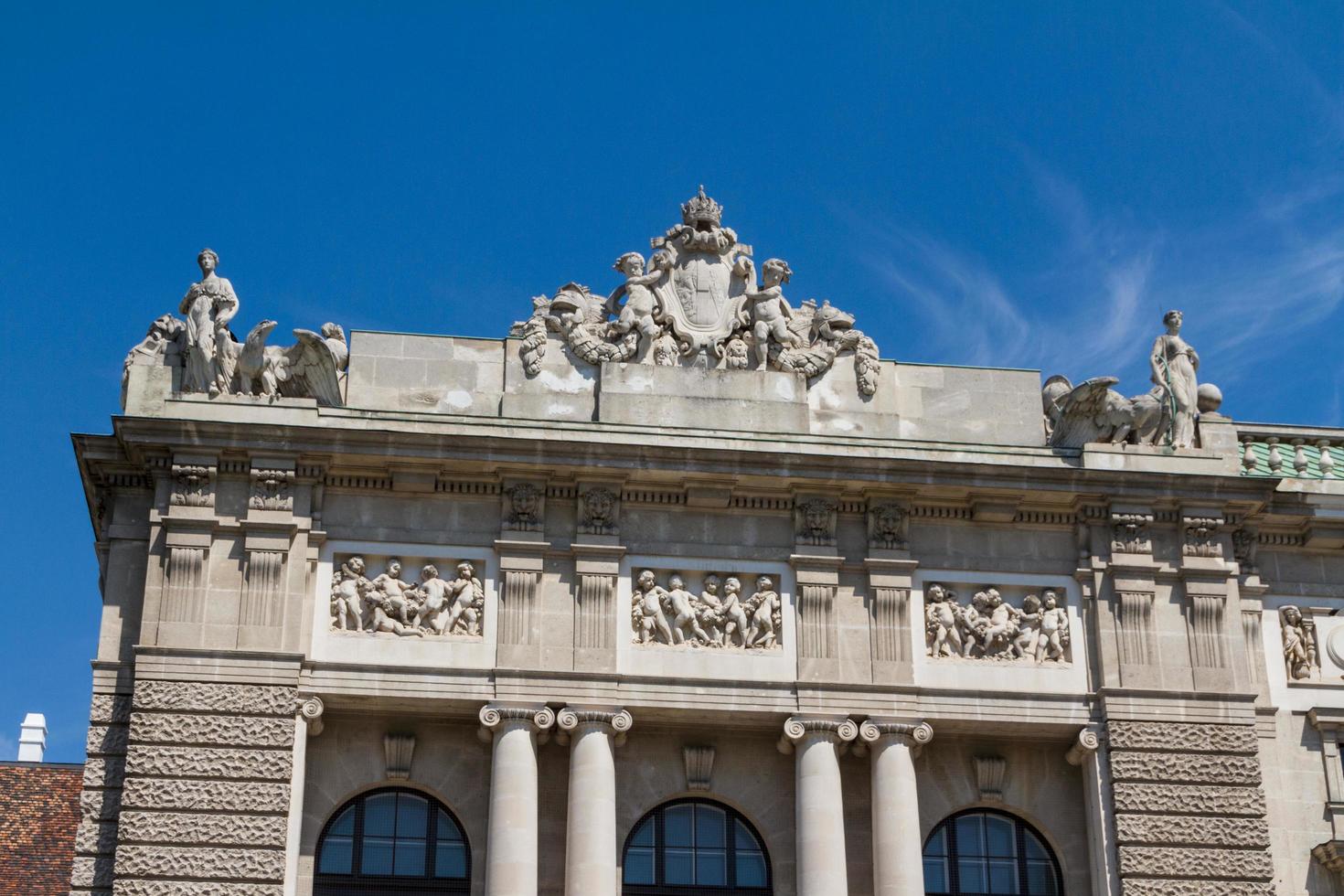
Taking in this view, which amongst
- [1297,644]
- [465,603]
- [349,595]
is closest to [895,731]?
[465,603]

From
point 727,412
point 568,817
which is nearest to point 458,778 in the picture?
point 568,817

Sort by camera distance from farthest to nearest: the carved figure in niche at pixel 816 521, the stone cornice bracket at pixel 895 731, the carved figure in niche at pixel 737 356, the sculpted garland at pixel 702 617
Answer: the carved figure in niche at pixel 737 356 → the carved figure in niche at pixel 816 521 → the sculpted garland at pixel 702 617 → the stone cornice bracket at pixel 895 731

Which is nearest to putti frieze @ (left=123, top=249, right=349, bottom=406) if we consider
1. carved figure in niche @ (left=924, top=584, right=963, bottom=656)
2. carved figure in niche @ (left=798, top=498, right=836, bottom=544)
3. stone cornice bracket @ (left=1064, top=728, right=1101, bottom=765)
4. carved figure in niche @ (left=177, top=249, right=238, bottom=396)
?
carved figure in niche @ (left=177, top=249, right=238, bottom=396)

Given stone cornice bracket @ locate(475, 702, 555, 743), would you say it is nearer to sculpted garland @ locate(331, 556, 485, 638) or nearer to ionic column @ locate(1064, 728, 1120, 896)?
sculpted garland @ locate(331, 556, 485, 638)

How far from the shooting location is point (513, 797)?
27.7 metres

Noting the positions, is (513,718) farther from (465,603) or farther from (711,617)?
(711,617)

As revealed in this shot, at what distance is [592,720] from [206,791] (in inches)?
175

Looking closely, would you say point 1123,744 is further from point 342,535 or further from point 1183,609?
point 342,535

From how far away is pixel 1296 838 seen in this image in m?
29.3

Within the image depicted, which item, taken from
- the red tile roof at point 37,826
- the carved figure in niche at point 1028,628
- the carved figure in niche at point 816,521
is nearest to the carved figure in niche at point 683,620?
the carved figure in niche at point 816,521

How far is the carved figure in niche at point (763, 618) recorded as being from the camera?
29.1m

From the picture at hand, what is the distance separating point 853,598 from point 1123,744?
362cm

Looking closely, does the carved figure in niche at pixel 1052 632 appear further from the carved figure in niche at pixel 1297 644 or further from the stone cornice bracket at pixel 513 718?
the stone cornice bracket at pixel 513 718

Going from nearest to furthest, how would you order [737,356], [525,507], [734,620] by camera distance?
[734,620]
[525,507]
[737,356]
